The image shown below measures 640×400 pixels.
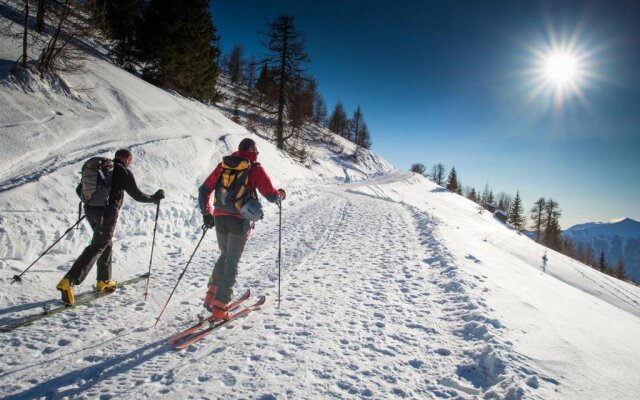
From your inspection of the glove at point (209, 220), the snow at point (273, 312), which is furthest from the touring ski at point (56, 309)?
the glove at point (209, 220)

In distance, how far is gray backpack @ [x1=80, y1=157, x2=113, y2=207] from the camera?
4793 millimetres

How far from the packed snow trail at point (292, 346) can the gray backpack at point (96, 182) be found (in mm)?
1662

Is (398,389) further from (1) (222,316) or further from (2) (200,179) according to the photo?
(2) (200,179)

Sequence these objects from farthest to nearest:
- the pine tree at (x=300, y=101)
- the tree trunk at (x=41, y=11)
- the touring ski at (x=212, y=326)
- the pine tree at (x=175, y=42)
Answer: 1. the pine tree at (x=300, y=101)
2. the pine tree at (x=175, y=42)
3. the tree trunk at (x=41, y=11)
4. the touring ski at (x=212, y=326)

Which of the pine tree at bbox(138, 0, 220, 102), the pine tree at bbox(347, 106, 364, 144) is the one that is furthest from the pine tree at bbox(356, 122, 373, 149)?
the pine tree at bbox(138, 0, 220, 102)

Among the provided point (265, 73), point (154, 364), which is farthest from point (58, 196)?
point (265, 73)

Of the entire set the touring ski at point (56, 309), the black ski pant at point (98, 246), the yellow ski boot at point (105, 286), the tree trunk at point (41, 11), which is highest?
the tree trunk at point (41, 11)

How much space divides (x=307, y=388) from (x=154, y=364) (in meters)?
1.78

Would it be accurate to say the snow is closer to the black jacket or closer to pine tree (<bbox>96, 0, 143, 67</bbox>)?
the black jacket

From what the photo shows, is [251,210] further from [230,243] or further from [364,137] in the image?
[364,137]

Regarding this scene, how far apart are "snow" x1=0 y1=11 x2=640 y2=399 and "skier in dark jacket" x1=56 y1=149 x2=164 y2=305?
0.48 metres

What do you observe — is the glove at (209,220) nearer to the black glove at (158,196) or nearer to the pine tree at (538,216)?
the black glove at (158,196)

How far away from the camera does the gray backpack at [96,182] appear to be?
4793 mm

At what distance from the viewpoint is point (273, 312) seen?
491 centimetres
